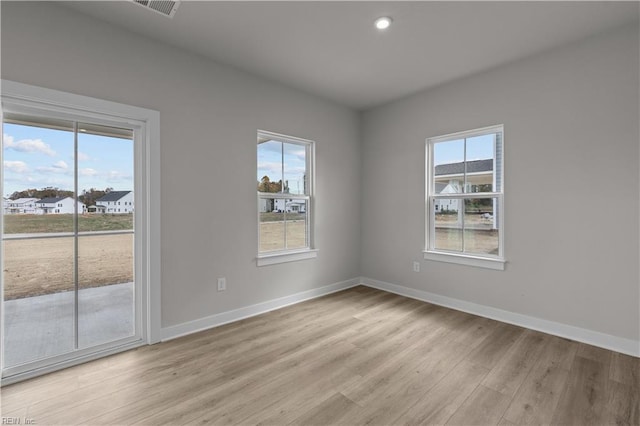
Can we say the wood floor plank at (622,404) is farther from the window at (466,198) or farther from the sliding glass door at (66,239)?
the sliding glass door at (66,239)

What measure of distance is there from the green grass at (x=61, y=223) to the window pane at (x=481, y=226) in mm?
3496

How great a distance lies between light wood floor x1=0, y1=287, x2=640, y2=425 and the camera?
1712 millimetres

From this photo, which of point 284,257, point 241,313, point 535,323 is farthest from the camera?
point 284,257

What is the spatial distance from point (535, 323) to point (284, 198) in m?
2.94

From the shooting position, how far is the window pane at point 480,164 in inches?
127

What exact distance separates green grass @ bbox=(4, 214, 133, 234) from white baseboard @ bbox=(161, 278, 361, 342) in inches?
40.0

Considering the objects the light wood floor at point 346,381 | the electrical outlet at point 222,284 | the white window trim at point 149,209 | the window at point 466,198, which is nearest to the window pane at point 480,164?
the window at point 466,198

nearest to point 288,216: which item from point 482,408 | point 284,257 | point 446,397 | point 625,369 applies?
point 284,257

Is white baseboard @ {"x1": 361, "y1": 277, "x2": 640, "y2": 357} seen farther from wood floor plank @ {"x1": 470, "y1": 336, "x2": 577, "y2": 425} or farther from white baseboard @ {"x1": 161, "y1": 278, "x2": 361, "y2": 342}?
white baseboard @ {"x1": 161, "y1": 278, "x2": 361, "y2": 342}

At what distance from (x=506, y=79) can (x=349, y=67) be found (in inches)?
64.0

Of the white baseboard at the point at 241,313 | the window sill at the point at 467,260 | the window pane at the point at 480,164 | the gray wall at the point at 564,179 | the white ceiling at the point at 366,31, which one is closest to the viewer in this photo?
the white ceiling at the point at 366,31

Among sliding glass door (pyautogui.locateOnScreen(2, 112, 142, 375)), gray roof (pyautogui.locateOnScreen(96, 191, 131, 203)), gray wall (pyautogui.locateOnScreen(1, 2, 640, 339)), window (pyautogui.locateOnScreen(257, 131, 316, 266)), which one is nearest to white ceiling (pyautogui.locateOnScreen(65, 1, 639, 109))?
gray wall (pyautogui.locateOnScreen(1, 2, 640, 339))

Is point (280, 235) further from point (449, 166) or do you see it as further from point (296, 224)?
point (449, 166)

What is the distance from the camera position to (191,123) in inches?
109
